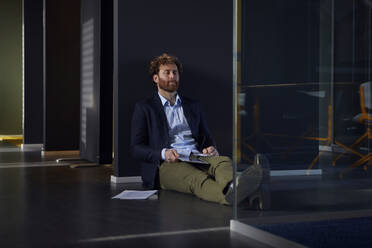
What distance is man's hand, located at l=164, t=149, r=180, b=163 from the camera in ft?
13.5

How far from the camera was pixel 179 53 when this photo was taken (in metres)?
5.11

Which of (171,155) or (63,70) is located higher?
(63,70)

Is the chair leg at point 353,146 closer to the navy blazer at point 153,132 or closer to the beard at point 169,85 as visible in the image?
the navy blazer at point 153,132

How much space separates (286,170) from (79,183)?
255cm

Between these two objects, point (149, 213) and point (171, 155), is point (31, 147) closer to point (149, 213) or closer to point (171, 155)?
point (171, 155)

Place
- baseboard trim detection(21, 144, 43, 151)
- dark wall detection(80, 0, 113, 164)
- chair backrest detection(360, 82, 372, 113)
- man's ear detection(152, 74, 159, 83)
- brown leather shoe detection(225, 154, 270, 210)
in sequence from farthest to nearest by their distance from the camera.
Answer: baseboard trim detection(21, 144, 43, 151) → dark wall detection(80, 0, 113, 164) → man's ear detection(152, 74, 159, 83) → brown leather shoe detection(225, 154, 270, 210) → chair backrest detection(360, 82, 372, 113)

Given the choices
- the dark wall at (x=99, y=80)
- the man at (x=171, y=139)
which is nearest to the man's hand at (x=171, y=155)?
the man at (x=171, y=139)

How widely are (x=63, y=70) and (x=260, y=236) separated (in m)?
5.58

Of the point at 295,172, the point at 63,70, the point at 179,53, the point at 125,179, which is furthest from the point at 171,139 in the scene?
the point at 63,70

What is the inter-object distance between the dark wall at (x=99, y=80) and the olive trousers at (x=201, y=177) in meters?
1.92

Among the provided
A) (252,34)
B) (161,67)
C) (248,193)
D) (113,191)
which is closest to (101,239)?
(248,193)

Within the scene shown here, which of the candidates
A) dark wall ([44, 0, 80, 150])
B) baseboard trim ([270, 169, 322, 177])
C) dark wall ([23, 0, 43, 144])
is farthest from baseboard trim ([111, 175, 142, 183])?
dark wall ([23, 0, 43, 144])

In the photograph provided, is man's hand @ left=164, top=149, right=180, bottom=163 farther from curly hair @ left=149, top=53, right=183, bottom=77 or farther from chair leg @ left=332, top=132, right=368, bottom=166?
chair leg @ left=332, top=132, right=368, bottom=166

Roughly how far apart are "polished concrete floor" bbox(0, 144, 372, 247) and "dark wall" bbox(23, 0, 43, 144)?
4356mm
